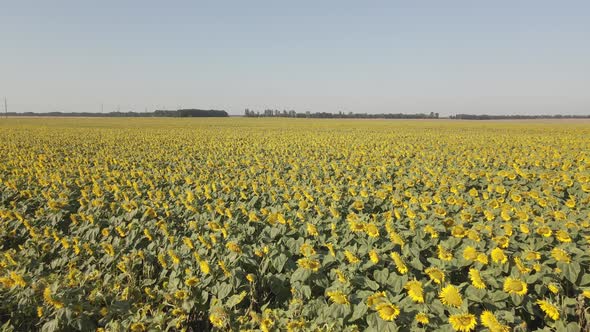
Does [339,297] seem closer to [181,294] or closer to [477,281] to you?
[477,281]

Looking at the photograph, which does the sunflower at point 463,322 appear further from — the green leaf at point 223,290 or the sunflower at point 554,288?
the green leaf at point 223,290

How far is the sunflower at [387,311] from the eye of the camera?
2455 mm

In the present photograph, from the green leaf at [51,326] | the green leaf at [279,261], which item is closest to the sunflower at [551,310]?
the green leaf at [279,261]

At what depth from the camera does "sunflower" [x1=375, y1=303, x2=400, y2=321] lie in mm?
2455

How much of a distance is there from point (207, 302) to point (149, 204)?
2.92 m

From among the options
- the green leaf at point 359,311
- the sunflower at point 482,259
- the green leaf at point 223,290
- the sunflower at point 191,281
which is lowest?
the green leaf at point 223,290

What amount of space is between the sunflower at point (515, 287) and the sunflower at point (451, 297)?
0.50 m

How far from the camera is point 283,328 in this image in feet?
8.61

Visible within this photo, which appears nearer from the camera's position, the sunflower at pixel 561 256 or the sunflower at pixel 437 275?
the sunflower at pixel 437 275

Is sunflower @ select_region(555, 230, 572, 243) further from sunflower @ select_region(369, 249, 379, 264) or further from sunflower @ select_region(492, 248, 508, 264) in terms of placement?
sunflower @ select_region(369, 249, 379, 264)

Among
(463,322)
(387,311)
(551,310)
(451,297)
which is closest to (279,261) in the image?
(387,311)

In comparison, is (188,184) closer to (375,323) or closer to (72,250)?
(72,250)

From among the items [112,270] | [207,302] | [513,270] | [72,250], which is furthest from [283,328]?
[72,250]

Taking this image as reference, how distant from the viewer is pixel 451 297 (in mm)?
2521
